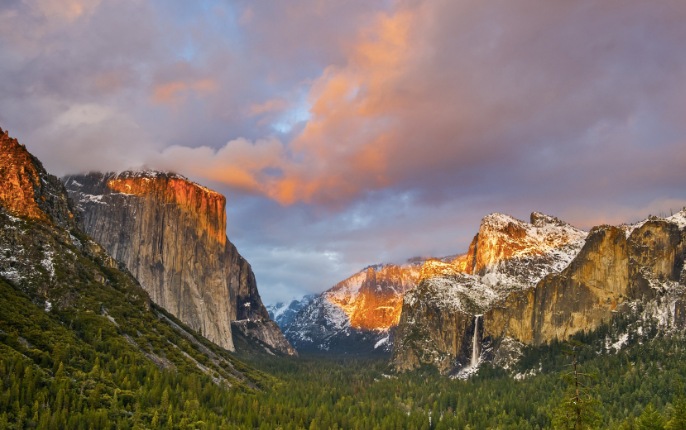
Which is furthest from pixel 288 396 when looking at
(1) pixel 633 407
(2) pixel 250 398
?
(1) pixel 633 407

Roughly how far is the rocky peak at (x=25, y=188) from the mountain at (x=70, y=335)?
35cm

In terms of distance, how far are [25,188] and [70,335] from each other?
187ft

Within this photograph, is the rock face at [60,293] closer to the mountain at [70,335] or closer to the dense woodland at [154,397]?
the mountain at [70,335]

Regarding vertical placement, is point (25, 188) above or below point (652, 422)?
above

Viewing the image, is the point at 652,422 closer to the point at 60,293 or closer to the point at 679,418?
the point at 679,418

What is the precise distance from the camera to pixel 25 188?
6388 inches

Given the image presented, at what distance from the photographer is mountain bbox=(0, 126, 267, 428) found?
107 metres

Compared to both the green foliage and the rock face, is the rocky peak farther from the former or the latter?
the green foliage

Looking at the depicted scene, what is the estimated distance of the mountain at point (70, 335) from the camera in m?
107

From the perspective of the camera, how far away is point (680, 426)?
72062 millimetres

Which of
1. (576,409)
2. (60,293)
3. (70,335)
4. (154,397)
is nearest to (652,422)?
(576,409)

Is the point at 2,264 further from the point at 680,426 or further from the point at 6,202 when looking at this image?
the point at 680,426

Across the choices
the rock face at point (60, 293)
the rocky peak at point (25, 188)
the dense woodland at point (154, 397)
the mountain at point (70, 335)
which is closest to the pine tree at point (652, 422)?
the dense woodland at point (154, 397)

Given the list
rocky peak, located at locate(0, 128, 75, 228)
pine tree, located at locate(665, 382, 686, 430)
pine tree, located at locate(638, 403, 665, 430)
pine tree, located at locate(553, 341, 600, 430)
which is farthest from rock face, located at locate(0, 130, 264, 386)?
pine tree, located at locate(665, 382, 686, 430)
